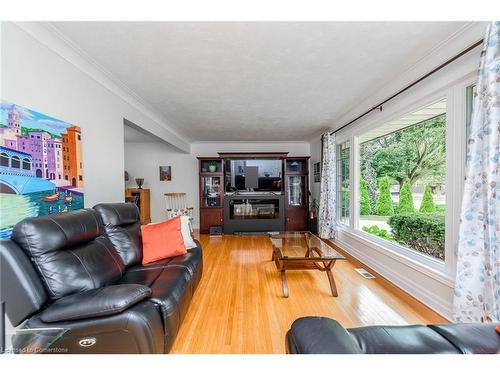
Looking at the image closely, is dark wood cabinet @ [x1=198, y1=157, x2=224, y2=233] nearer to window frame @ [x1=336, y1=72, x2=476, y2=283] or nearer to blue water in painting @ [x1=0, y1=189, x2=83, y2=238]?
blue water in painting @ [x1=0, y1=189, x2=83, y2=238]

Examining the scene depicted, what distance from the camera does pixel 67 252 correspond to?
1375mm

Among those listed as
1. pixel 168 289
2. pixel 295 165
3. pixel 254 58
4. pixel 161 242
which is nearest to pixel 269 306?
pixel 168 289

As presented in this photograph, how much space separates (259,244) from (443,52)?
3.73 metres

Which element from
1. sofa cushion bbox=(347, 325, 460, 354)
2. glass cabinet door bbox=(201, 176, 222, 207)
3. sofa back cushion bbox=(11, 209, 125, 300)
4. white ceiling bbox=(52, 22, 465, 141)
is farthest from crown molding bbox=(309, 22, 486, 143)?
glass cabinet door bbox=(201, 176, 222, 207)

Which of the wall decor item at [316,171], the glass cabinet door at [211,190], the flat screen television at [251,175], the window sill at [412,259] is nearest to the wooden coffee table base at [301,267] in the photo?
the window sill at [412,259]

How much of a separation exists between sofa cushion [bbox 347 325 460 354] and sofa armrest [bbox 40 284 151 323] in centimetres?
119

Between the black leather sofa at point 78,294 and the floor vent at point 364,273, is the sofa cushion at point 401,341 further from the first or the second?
the floor vent at point 364,273

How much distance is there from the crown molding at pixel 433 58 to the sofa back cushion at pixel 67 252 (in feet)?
10.4

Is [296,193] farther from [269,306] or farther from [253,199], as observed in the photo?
[269,306]

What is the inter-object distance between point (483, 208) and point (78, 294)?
2.64 meters

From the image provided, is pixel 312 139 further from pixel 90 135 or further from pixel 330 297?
pixel 90 135
